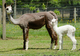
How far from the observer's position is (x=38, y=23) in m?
Result: 9.30

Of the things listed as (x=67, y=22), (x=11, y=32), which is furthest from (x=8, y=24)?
(x=67, y=22)

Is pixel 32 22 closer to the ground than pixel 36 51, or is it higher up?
higher up

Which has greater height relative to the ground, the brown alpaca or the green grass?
the brown alpaca

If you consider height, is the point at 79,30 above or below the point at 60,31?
below

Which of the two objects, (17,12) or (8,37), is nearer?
(8,37)

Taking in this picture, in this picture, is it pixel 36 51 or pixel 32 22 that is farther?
pixel 32 22

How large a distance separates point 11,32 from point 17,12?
5.54ft

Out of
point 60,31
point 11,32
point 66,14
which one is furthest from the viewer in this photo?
point 66,14

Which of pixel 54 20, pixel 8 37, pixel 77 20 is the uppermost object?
pixel 54 20

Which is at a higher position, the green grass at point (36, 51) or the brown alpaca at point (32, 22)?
the brown alpaca at point (32, 22)

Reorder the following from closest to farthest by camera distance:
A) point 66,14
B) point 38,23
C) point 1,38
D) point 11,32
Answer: point 38,23
point 1,38
point 11,32
point 66,14

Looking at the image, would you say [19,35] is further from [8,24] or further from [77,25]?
[77,25]

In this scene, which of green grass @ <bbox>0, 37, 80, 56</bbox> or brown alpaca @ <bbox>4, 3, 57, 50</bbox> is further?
brown alpaca @ <bbox>4, 3, 57, 50</bbox>

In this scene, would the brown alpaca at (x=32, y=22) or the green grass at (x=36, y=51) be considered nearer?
the green grass at (x=36, y=51)
